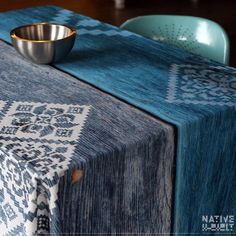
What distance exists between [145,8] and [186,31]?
2.56m

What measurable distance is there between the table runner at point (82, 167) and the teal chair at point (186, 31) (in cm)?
75

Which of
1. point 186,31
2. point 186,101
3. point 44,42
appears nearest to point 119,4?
point 186,31

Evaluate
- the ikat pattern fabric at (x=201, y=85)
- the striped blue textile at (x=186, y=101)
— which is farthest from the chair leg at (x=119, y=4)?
the ikat pattern fabric at (x=201, y=85)

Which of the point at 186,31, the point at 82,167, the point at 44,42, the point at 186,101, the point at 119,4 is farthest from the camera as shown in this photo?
the point at 119,4

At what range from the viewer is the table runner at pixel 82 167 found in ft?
3.15

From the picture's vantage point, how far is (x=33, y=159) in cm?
98

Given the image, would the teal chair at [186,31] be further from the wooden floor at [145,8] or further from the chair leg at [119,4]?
the chair leg at [119,4]

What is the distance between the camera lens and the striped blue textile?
1.13 meters

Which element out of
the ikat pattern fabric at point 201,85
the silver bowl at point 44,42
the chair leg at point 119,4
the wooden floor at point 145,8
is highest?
the silver bowl at point 44,42

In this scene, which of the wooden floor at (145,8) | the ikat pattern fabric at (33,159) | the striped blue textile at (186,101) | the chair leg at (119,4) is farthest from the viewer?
the chair leg at (119,4)

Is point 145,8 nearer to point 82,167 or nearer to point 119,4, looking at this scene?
point 119,4

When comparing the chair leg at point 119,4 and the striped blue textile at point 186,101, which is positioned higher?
the striped blue textile at point 186,101

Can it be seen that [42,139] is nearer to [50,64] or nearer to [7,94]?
[7,94]

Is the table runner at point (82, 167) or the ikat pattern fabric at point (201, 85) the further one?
the ikat pattern fabric at point (201, 85)
